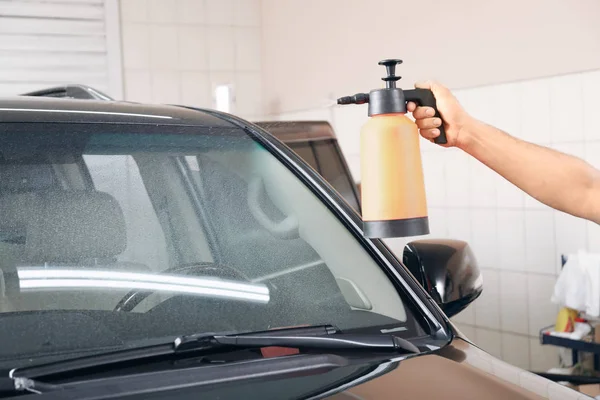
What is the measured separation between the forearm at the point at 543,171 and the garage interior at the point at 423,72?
188cm

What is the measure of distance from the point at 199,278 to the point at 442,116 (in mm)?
501

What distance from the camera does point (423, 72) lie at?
14.8ft

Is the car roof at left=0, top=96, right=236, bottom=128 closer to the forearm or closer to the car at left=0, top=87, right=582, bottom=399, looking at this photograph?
the car at left=0, top=87, right=582, bottom=399

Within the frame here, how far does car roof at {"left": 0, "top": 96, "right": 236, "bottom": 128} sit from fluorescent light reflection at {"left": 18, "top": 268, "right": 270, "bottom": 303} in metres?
0.30

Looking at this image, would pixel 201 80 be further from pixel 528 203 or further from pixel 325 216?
Answer: pixel 325 216

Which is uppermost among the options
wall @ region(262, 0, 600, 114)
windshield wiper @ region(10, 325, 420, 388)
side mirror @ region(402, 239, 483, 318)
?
wall @ region(262, 0, 600, 114)

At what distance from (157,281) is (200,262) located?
9 cm

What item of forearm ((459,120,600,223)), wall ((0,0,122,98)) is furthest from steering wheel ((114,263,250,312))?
wall ((0,0,122,98))

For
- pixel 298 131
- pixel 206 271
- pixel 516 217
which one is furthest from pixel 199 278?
pixel 516 217

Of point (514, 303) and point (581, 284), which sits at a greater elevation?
point (581, 284)

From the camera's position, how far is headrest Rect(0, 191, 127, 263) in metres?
1.23

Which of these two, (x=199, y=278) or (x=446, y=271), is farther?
(x=446, y=271)

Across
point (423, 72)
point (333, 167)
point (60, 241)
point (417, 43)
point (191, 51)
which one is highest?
point (191, 51)

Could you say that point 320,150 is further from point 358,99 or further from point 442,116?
point 358,99
